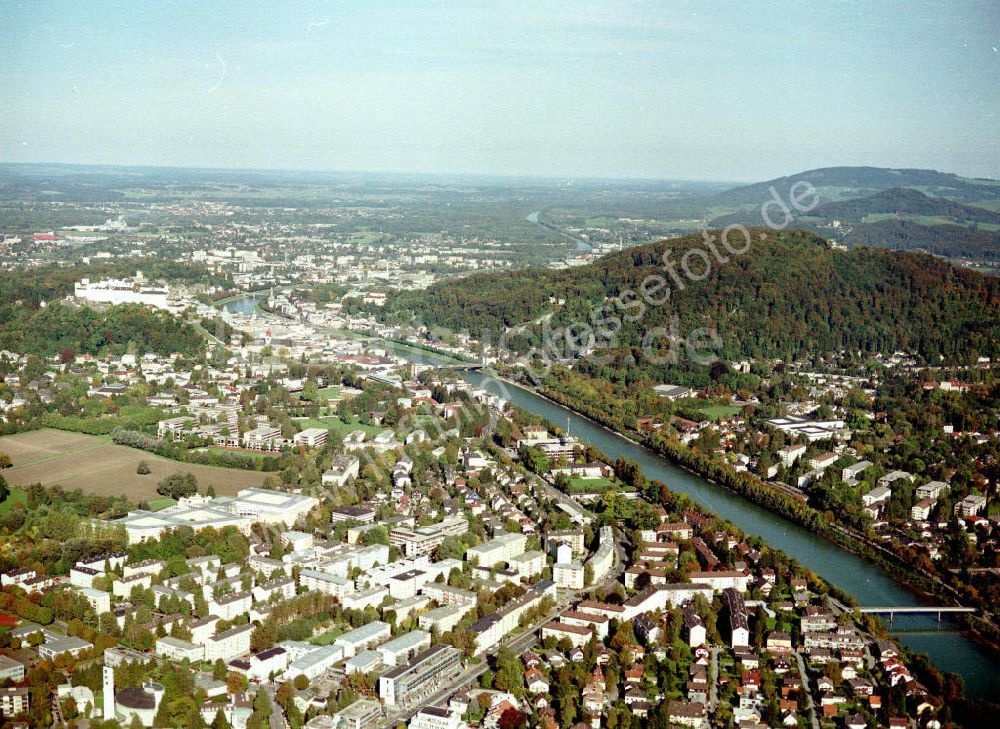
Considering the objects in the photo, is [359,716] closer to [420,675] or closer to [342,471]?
[420,675]

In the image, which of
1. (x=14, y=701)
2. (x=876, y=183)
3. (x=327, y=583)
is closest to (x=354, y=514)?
(x=327, y=583)

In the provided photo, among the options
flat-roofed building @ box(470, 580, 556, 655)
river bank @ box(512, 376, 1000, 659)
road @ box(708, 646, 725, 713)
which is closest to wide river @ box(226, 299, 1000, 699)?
river bank @ box(512, 376, 1000, 659)

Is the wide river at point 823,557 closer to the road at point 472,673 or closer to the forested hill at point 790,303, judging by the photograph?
the road at point 472,673

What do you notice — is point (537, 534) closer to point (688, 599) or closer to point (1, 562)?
point (688, 599)

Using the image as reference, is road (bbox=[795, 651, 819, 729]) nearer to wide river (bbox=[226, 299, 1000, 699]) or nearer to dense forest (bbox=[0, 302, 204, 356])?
wide river (bbox=[226, 299, 1000, 699])

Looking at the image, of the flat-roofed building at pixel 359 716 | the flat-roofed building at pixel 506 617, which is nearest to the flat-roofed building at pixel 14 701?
the flat-roofed building at pixel 359 716

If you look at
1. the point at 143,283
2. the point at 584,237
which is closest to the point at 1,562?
the point at 143,283
